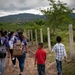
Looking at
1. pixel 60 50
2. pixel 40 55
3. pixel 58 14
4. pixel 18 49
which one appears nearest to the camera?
pixel 40 55

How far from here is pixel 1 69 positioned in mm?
10305

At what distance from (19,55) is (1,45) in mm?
960

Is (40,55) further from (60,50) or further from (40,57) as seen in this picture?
(60,50)

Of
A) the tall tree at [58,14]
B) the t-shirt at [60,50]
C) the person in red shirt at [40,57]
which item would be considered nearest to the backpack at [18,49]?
the person in red shirt at [40,57]

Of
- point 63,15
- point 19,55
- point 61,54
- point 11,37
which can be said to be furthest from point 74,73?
point 63,15

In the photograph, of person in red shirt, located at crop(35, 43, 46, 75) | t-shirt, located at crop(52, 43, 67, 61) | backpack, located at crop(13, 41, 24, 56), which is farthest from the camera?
backpack, located at crop(13, 41, 24, 56)

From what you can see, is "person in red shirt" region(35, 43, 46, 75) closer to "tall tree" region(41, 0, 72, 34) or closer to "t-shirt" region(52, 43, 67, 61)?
"t-shirt" region(52, 43, 67, 61)

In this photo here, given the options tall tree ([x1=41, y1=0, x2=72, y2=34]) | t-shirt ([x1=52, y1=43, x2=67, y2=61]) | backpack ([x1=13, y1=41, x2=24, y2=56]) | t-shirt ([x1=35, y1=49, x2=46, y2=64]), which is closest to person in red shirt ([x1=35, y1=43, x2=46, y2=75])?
t-shirt ([x1=35, y1=49, x2=46, y2=64])

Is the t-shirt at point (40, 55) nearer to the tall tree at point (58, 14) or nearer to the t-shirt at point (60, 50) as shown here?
the t-shirt at point (60, 50)

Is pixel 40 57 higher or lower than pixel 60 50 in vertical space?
lower

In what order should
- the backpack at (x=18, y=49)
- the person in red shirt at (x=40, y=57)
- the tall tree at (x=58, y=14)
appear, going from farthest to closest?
the tall tree at (x=58, y=14) < the backpack at (x=18, y=49) < the person in red shirt at (x=40, y=57)

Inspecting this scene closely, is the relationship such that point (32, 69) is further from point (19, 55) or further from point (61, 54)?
point (61, 54)

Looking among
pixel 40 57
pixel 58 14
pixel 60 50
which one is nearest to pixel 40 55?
pixel 40 57

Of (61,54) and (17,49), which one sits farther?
(17,49)
